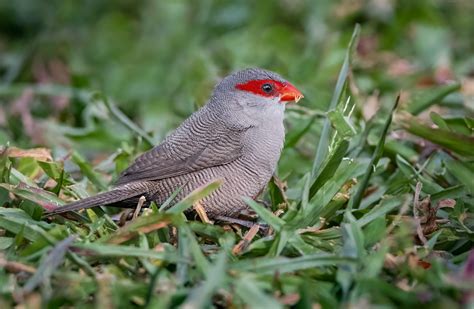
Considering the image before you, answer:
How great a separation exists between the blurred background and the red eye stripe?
1.83 meters

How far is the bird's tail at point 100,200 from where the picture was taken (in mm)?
3974

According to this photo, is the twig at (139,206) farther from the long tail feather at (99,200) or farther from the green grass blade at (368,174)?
the green grass blade at (368,174)

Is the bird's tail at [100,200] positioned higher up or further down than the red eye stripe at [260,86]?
further down

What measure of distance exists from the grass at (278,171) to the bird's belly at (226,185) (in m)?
0.13

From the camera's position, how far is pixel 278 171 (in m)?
5.15

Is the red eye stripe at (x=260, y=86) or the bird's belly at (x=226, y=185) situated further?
the red eye stripe at (x=260, y=86)

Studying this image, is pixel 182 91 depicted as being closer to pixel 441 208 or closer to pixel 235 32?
pixel 235 32

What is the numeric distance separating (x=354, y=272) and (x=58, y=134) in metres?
3.45

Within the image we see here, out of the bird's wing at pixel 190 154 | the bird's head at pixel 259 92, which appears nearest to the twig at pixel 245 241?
the bird's wing at pixel 190 154

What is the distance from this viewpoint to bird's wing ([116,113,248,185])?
4.30 meters

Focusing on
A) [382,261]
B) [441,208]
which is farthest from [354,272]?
[441,208]

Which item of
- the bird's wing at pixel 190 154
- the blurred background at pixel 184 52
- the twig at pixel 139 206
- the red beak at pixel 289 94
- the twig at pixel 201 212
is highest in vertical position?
the red beak at pixel 289 94

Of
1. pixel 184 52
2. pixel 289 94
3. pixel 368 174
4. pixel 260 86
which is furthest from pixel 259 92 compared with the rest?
pixel 184 52

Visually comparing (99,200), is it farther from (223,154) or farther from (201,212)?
(223,154)
